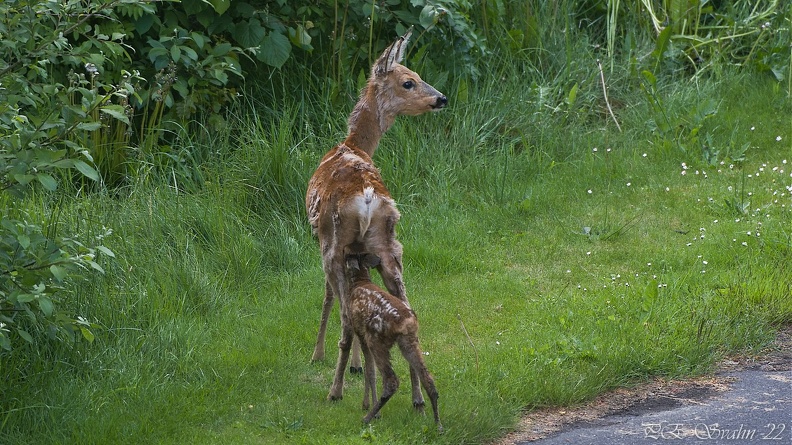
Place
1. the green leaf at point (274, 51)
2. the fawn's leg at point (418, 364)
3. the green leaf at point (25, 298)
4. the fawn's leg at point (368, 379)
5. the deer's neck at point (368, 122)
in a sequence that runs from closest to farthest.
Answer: the green leaf at point (25, 298) → the fawn's leg at point (418, 364) → the fawn's leg at point (368, 379) → the deer's neck at point (368, 122) → the green leaf at point (274, 51)

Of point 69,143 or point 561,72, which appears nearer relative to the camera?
point 69,143

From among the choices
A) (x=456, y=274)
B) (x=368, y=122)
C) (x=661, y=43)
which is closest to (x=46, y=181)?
(x=368, y=122)

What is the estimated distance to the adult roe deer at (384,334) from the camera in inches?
219

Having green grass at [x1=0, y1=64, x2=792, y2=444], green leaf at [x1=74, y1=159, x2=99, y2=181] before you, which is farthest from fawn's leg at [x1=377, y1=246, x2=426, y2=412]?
green leaf at [x1=74, y1=159, x2=99, y2=181]

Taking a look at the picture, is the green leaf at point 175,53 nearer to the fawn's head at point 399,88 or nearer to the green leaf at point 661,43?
the fawn's head at point 399,88

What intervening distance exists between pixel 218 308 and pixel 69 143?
7.86 ft

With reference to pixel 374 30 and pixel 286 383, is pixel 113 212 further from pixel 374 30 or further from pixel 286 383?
pixel 374 30

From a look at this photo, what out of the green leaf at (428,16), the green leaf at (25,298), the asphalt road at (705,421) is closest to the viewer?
the green leaf at (25,298)

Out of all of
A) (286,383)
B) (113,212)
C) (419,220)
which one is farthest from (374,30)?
(286,383)

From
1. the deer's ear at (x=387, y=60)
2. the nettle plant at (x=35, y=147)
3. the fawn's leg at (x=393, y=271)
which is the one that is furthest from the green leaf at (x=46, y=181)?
the deer's ear at (x=387, y=60)

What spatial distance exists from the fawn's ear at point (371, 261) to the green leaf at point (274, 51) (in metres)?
3.76

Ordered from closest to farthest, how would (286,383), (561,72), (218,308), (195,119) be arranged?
(286,383) < (218,308) < (195,119) < (561,72)

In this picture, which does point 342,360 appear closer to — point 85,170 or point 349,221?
point 349,221

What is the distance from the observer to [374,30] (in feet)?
35.0
